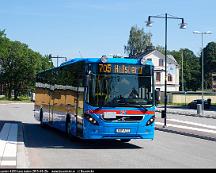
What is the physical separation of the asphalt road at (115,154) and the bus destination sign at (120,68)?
2.48 meters

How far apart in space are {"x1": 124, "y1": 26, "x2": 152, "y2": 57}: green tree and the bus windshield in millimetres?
106142

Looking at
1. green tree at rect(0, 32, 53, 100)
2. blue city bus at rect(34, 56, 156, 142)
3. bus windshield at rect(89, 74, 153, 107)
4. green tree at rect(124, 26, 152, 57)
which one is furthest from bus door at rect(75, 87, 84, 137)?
green tree at rect(124, 26, 152, 57)

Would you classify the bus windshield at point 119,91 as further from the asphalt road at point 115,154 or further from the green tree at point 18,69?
the green tree at point 18,69

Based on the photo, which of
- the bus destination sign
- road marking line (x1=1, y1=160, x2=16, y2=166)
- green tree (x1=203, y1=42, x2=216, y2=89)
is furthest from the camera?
green tree (x1=203, y1=42, x2=216, y2=89)

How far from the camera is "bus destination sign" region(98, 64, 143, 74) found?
52.5ft

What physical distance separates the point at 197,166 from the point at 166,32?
19.6 m

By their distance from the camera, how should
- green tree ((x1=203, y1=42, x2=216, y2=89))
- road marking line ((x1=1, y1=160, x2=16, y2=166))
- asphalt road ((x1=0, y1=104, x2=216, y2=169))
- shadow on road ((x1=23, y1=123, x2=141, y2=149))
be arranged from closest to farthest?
road marking line ((x1=1, y1=160, x2=16, y2=166)) < asphalt road ((x1=0, y1=104, x2=216, y2=169)) < shadow on road ((x1=23, y1=123, x2=141, y2=149)) < green tree ((x1=203, y1=42, x2=216, y2=89))

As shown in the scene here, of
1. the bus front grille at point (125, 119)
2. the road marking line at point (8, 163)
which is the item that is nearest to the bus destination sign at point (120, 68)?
the bus front grille at point (125, 119)

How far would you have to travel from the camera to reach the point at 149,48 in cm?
11388

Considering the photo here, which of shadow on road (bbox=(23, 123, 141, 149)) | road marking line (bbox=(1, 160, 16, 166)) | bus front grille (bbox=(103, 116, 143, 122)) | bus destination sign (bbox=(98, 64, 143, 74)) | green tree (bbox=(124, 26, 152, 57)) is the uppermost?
green tree (bbox=(124, 26, 152, 57))

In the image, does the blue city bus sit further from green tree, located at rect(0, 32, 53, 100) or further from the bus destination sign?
green tree, located at rect(0, 32, 53, 100)

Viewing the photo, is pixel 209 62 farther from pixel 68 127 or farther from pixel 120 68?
pixel 120 68

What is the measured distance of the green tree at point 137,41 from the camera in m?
122

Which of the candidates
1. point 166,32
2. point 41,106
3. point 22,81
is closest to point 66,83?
point 41,106
